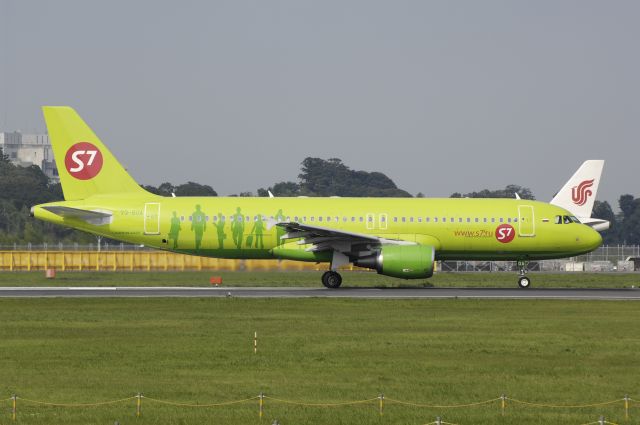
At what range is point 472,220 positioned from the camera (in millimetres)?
47031

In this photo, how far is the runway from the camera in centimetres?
4175

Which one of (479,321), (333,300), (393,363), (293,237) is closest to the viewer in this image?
(393,363)

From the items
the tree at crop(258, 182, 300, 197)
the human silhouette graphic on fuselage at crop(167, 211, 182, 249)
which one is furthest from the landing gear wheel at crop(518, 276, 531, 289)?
the tree at crop(258, 182, 300, 197)

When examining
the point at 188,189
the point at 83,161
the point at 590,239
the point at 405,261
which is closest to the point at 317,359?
the point at 405,261

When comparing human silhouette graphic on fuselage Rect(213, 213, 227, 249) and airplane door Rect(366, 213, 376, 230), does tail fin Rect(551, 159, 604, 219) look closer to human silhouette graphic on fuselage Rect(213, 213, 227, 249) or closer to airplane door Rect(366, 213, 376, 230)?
airplane door Rect(366, 213, 376, 230)

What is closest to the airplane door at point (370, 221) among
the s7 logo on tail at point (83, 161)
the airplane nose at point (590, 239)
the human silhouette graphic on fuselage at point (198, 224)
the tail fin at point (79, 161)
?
the human silhouette graphic on fuselage at point (198, 224)

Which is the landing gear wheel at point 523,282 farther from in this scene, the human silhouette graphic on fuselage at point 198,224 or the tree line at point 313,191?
the tree line at point 313,191

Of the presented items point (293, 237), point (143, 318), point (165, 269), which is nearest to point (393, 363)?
point (143, 318)

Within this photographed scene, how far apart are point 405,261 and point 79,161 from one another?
51.2 ft

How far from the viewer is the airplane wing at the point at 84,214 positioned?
154 ft

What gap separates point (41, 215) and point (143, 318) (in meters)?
16.2

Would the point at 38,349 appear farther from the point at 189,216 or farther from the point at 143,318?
the point at 189,216

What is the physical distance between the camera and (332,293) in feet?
143

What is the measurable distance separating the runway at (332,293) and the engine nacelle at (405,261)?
2.72 ft
